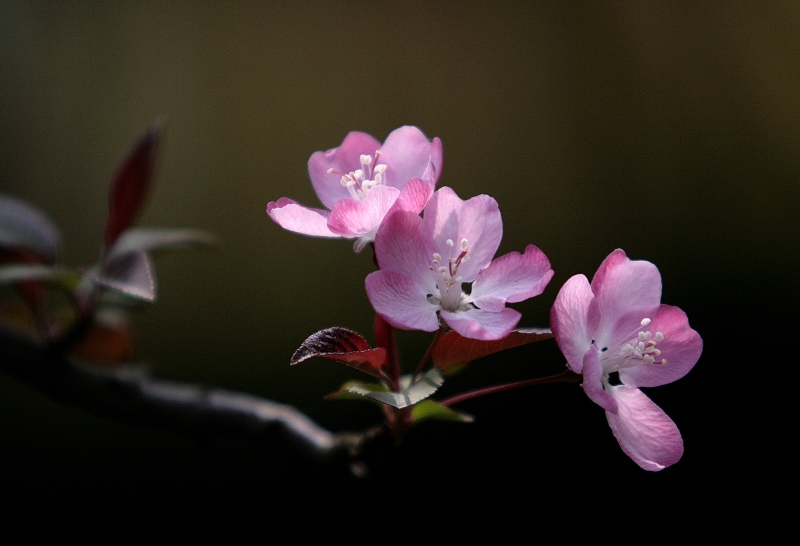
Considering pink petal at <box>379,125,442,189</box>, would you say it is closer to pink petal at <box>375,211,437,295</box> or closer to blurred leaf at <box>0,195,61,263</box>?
pink petal at <box>375,211,437,295</box>

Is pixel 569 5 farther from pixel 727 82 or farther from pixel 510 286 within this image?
pixel 510 286

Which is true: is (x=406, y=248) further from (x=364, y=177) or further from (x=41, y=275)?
(x=41, y=275)

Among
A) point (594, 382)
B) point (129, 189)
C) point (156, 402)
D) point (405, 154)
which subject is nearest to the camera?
point (594, 382)

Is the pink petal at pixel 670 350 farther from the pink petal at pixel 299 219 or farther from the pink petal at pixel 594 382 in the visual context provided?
the pink petal at pixel 299 219

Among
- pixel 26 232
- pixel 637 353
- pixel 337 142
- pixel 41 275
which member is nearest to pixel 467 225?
pixel 637 353

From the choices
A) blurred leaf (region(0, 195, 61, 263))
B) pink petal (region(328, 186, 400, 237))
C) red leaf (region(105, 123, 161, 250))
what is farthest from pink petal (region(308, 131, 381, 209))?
blurred leaf (region(0, 195, 61, 263))

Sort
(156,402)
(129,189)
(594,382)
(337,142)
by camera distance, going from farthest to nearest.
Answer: (337,142) → (129,189) → (156,402) → (594,382)
